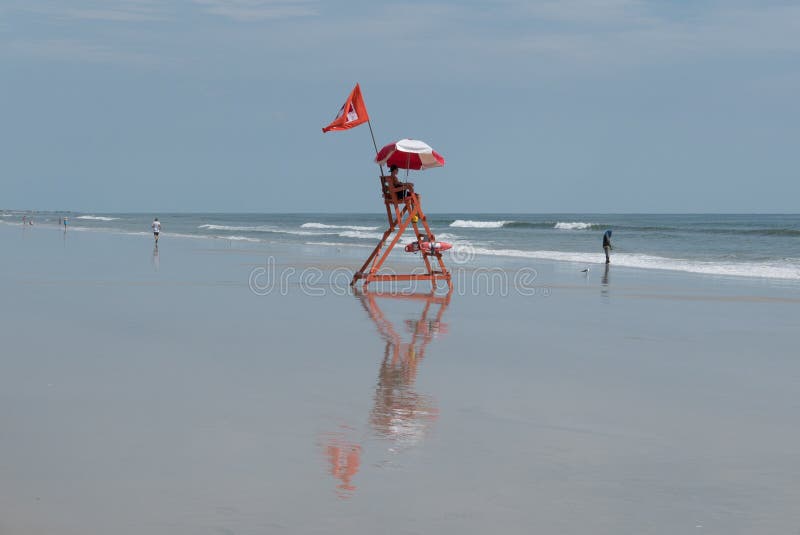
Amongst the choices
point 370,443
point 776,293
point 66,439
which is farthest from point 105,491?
point 776,293

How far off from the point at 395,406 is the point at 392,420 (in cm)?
43

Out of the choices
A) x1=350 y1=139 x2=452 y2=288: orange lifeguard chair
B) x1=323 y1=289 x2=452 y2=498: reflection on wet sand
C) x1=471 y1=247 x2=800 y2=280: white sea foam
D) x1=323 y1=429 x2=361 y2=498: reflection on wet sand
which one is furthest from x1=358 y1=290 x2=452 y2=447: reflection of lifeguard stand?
x1=471 y1=247 x2=800 y2=280: white sea foam

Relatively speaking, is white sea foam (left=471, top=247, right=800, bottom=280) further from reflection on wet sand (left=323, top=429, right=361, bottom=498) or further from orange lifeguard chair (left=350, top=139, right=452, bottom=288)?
reflection on wet sand (left=323, top=429, right=361, bottom=498)

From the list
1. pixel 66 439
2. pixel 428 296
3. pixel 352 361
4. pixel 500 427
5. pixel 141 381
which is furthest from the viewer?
pixel 428 296

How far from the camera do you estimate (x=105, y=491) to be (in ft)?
14.9

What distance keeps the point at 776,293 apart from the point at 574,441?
12.2 meters

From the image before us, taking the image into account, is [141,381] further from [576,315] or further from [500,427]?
[576,315]

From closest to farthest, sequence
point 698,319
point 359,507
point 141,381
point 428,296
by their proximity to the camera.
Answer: point 359,507
point 141,381
point 698,319
point 428,296
